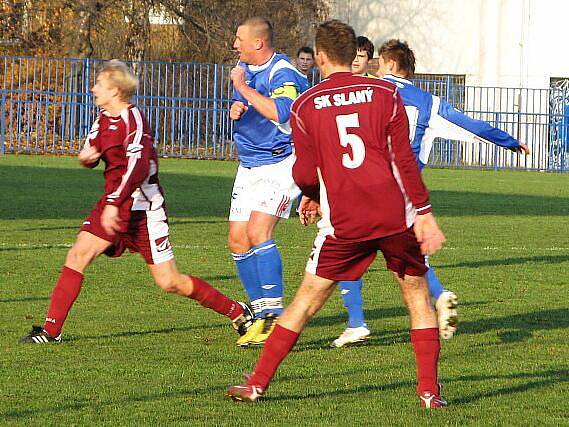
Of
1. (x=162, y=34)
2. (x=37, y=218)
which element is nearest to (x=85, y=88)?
(x=162, y=34)

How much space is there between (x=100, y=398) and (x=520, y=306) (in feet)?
15.2

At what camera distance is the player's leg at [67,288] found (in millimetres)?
8055

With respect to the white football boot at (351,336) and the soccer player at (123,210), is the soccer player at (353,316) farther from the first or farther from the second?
the soccer player at (123,210)

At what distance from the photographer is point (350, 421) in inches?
236

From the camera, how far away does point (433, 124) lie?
8.70m

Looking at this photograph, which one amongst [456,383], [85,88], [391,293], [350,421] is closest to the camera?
[350,421]

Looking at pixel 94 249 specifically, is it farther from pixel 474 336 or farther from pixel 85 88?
pixel 85 88

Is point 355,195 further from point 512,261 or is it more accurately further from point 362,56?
point 512,261

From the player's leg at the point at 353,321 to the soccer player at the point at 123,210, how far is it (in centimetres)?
60

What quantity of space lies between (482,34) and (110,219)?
3649 cm

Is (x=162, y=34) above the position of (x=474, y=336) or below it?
above

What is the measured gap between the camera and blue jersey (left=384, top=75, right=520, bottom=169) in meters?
8.53

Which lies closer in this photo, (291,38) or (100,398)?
(100,398)

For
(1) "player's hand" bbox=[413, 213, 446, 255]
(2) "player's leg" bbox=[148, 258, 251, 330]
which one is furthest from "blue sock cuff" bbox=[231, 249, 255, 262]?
(1) "player's hand" bbox=[413, 213, 446, 255]
